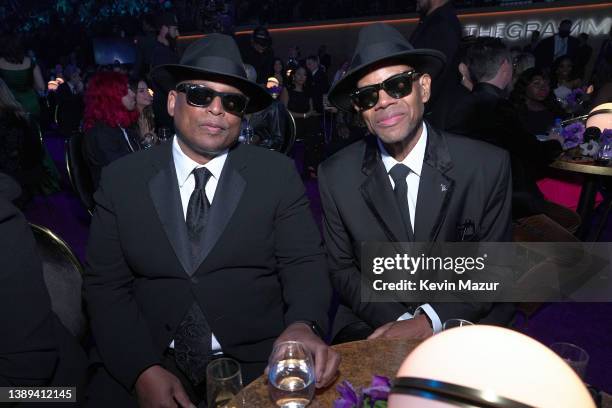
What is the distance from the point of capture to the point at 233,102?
2.23m

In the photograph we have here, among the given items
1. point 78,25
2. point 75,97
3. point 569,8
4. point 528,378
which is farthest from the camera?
point 78,25

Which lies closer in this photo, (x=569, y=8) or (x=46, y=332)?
(x=46, y=332)

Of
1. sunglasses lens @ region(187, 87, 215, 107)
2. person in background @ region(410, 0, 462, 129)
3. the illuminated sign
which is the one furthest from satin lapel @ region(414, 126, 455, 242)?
the illuminated sign

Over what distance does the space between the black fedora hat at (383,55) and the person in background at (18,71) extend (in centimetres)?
634

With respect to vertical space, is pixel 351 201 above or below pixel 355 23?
below

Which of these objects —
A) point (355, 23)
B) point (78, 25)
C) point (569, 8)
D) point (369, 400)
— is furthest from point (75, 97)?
point (78, 25)

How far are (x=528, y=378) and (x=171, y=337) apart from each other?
172cm

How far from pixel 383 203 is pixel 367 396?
1259 millimetres

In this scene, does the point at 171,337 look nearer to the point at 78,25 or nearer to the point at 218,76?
the point at 218,76

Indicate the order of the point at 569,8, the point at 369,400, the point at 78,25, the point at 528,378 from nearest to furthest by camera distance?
the point at 528,378 < the point at 369,400 < the point at 569,8 < the point at 78,25

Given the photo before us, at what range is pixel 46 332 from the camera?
1.73 metres

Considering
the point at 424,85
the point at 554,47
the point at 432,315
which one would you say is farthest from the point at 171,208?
the point at 554,47

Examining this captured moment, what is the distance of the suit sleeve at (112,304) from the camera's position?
2027 millimetres

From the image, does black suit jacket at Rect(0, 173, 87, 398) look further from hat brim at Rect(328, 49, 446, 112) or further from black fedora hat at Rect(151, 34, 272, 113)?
hat brim at Rect(328, 49, 446, 112)
